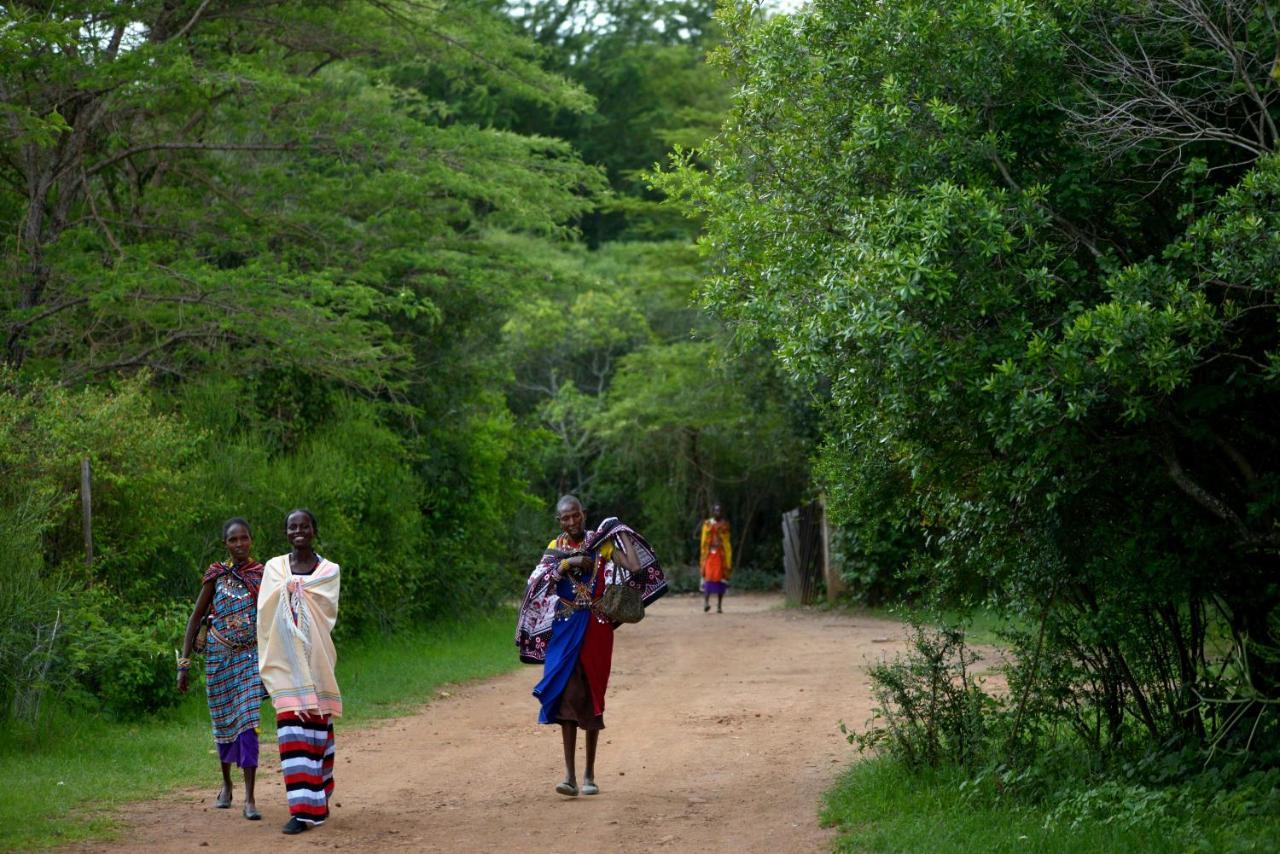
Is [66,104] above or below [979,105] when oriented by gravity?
above

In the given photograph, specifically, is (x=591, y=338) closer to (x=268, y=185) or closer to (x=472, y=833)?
(x=268, y=185)

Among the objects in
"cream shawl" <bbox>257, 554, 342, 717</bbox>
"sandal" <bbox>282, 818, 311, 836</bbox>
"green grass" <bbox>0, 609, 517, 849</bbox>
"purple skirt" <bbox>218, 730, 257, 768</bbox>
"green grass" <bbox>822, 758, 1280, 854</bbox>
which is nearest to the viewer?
"green grass" <bbox>822, 758, 1280, 854</bbox>

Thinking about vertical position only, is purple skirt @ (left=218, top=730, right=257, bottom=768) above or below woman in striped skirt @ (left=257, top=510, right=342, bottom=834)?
below

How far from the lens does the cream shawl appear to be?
8078 millimetres

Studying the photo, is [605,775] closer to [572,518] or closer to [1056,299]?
[572,518]

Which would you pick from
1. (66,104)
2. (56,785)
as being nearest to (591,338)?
(66,104)

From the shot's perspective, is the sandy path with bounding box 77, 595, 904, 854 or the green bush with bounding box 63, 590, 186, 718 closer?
the sandy path with bounding box 77, 595, 904, 854

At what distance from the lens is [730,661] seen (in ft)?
59.6

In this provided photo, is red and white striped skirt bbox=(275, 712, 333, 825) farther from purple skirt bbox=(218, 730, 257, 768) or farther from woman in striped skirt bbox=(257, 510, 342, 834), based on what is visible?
purple skirt bbox=(218, 730, 257, 768)

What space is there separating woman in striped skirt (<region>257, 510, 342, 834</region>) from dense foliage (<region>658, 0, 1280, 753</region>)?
2.96 meters

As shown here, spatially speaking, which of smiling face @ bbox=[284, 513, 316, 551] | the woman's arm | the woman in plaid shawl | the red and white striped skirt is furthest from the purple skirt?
the woman in plaid shawl

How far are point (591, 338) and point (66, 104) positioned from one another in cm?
2396

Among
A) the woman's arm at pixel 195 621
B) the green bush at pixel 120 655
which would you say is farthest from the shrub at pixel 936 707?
the green bush at pixel 120 655

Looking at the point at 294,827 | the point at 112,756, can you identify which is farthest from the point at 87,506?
the point at 294,827
